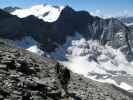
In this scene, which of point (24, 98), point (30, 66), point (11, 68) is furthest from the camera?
point (30, 66)

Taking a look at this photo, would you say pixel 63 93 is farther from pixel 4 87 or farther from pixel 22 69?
pixel 4 87

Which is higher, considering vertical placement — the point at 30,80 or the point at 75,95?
the point at 30,80

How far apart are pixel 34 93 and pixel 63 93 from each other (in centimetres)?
554

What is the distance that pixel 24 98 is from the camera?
26.5 metres

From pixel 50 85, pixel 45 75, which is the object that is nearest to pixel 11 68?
pixel 50 85

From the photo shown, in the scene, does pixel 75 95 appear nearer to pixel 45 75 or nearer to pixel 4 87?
pixel 45 75

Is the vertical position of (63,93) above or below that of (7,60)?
below

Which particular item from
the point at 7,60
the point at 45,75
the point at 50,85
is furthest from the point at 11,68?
the point at 45,75

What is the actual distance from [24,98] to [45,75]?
10.7 m

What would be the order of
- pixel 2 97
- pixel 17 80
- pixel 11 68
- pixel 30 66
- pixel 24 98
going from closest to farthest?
1. pixel 2 97
2. pixel 24 98
3. pixel 17 80
4. pixel 11 68
5. pixel 30 66

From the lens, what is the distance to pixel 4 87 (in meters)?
26.6

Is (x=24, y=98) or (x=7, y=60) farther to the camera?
(x=7, y=60)

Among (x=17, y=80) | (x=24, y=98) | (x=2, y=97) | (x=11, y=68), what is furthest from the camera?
(x=11, y=68)

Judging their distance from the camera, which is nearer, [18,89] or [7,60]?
[18,89]
